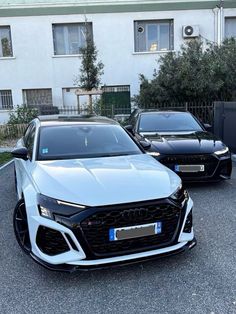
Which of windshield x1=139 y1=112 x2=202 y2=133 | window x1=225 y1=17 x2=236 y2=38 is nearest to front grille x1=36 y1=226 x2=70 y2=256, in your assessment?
windshield x1=139 y1=112 x2=202 y2=133

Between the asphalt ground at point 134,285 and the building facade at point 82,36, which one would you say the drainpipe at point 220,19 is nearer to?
the building facade at point 82,36

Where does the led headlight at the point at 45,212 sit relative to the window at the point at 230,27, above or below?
below

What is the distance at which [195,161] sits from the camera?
18.8 ft

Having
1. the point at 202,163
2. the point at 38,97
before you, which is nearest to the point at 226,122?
the point at 202,163

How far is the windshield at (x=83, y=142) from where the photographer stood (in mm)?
4164

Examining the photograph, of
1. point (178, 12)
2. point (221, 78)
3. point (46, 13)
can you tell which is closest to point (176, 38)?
point (178, 12)

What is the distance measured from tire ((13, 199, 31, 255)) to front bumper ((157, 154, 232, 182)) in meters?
3.04

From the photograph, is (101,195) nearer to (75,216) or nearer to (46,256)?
(75,216)

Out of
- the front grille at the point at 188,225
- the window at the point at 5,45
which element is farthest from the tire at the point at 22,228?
the window at the point at 5,45

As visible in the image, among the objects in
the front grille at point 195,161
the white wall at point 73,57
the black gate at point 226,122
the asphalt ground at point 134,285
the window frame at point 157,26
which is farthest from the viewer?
the window frame at point 157,26

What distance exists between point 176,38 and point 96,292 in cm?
1672

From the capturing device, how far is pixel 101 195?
117 inches

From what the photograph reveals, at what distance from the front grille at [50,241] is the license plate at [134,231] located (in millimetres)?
438

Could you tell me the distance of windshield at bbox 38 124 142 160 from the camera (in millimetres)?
4164
